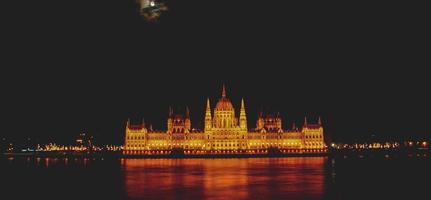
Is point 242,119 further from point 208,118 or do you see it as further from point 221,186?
point 221,186

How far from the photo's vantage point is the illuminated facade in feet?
417

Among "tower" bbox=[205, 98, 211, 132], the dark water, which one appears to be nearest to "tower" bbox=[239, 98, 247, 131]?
"tower" bbox=[205, 98, 211, 132]

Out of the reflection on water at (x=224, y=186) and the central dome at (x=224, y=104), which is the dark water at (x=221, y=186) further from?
the central dome at (x=224, y=104)

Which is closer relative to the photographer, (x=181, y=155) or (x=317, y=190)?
(x=317, y=190)

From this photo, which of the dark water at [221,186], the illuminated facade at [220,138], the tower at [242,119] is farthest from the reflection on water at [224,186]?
the tower at [242,119]

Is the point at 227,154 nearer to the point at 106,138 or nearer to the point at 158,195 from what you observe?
the point at 106,138

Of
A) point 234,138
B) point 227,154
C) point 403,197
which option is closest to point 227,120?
point 234,138

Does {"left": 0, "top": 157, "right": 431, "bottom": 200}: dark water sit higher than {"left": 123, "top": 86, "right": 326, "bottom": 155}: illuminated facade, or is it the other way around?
{"left": 123, "top": 86, "right": 326, "bottom": 155}: illuminated facade

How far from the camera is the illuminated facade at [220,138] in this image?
5010 inches

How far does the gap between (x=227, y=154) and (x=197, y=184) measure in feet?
239

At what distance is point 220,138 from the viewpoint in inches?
5089

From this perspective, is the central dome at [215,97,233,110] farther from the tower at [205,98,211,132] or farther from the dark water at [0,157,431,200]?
the dark water at [0,157,431,200]

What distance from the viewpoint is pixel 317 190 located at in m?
40.2

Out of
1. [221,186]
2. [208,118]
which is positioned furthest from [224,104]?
[221,186]
